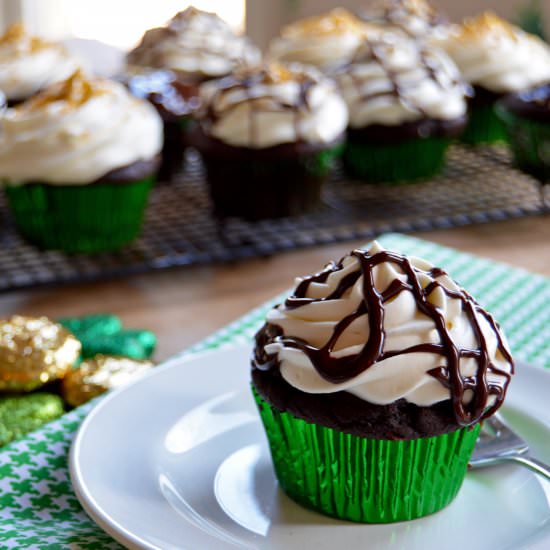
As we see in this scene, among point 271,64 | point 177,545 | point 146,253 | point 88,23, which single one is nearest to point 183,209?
point 146,253

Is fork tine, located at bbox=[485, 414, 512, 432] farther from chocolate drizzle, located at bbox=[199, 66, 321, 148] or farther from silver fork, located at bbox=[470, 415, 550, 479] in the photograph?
chocolate drizzle, located at bbox=[199, 66, 321, 148]

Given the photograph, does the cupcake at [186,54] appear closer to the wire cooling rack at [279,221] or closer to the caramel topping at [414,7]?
the wire cooling rack at [279,221]

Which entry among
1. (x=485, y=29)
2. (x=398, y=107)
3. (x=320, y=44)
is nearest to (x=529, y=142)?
(x=398, y=107)

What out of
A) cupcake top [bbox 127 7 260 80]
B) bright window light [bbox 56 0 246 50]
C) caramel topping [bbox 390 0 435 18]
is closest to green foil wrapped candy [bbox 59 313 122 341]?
cupcake top [bbox 127 7 260 80]

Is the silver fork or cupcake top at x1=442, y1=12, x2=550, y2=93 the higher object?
the silver fork

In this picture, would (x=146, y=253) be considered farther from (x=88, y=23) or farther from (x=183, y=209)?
(x=88, y=23)
